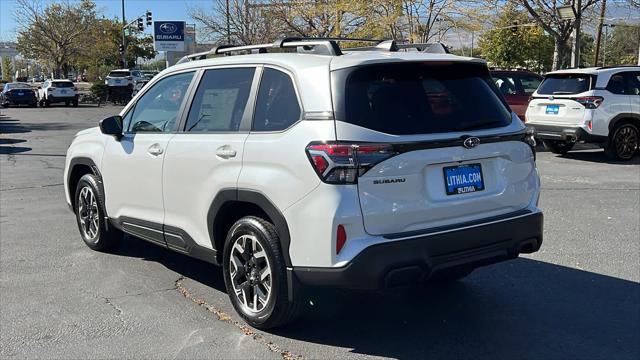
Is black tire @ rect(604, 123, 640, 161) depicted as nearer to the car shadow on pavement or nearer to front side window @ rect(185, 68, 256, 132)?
the car shadow on pavement

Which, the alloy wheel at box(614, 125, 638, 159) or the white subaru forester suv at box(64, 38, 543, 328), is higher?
the white subaru forester suv at box(64, 38, 543, 328)

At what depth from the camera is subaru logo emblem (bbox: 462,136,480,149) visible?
396cm

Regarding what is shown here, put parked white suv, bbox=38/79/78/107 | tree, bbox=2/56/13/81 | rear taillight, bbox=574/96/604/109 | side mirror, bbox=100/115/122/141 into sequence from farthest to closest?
tree, bbox=2/56/13/81 → parked white suv, bbox=38/79/78/107 → rear taillight, bbox=574/96/604/109 → side mirror, bbox=100/115/122/141

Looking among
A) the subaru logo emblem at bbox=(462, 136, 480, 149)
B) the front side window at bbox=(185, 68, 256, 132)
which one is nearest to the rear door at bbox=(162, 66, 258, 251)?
the front side window at bbox=(185, 68, 256, 132)

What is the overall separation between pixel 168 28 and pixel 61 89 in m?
13.9

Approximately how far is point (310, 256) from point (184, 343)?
1078 mm

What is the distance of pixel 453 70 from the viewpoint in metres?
4.28

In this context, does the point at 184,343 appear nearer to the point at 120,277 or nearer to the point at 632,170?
the point at 120,277

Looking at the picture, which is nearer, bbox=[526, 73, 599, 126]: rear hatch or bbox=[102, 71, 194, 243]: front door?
bbox=[102, 71, 194, 243]: front door

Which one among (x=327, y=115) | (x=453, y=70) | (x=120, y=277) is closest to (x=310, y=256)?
(x=327, y=115)

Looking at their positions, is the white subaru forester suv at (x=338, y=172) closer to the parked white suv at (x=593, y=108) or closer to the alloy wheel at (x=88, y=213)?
the alloy wheel at (x=88, y=213)

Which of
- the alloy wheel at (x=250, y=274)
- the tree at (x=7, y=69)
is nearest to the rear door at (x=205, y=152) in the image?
the alloy wheel at (x=250, y=274)

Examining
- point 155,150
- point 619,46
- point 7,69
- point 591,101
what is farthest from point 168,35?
point 7,69

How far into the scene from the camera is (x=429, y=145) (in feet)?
12.5
